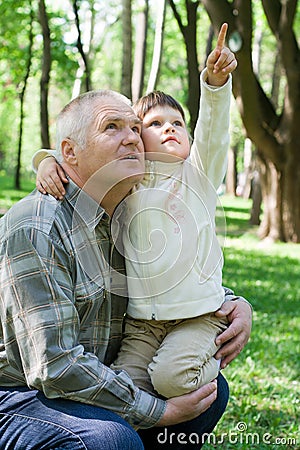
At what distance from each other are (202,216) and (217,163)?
228 millimetres

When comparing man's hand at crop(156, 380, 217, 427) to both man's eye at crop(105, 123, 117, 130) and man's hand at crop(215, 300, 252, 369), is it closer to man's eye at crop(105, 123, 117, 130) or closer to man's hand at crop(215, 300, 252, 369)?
man's hand at crop(215, 300, 252, 369)

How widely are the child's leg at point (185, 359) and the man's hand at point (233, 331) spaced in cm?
5

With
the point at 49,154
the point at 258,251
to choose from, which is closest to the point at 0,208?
the point at 258,251

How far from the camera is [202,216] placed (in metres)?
2.62

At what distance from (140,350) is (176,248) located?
1.31 ft

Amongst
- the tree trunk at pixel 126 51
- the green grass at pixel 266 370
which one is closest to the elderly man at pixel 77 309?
the green grass at pixel 266 370

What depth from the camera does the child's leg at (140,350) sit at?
8.46ft

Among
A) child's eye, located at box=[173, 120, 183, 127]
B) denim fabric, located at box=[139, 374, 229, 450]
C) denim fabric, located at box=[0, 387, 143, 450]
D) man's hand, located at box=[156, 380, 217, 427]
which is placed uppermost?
child's eye, located at box=[173, 120, 183, 127]

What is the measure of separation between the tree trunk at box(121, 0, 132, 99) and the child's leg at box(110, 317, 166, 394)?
6.08 m

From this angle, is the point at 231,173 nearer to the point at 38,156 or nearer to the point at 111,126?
the point at 38,156

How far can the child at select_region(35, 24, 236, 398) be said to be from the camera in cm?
253

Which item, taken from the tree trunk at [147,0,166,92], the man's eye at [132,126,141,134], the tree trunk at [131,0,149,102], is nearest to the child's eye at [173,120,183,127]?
the man's eye at [132,126,141,134]

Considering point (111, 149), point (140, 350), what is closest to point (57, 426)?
point (140, 350)

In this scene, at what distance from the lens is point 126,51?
9.05 m
